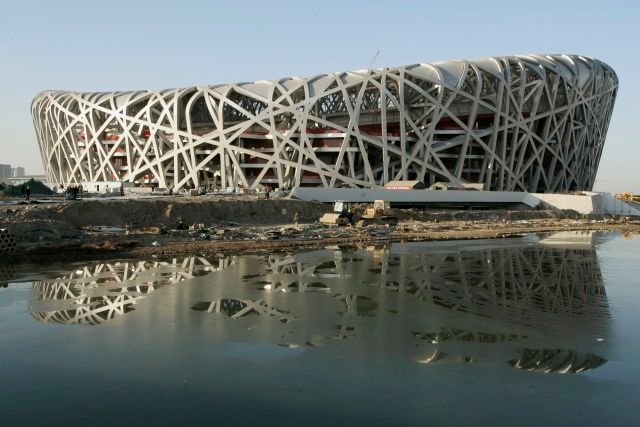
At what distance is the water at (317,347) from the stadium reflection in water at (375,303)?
0.06 metres

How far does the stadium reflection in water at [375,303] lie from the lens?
368 inches

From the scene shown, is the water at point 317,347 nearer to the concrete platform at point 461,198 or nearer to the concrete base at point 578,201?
the concrete platform at point 461,198

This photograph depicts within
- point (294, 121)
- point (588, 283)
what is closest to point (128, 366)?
point (588, 283)

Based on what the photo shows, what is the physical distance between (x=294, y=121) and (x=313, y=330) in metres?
44.8

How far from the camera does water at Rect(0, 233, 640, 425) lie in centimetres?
663

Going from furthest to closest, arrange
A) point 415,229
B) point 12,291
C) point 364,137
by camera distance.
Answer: point 364,137 → point 415,229 → point 12,291

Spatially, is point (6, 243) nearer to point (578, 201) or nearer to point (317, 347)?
point (317, 347)

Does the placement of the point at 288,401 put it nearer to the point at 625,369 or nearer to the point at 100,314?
the point at 625,369

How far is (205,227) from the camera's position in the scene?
29641 millimetres

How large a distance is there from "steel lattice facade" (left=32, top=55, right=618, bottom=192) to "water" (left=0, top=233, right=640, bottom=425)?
33.8m

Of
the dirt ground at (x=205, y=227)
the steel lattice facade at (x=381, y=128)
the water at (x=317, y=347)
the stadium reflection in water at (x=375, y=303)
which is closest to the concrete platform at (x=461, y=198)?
the dirt ground at (x=205, y=227)

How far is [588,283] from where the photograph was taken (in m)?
15.9

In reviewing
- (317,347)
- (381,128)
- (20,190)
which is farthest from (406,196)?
(317,347)

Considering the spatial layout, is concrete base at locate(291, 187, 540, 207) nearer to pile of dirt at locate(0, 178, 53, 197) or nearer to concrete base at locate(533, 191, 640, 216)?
concrete base at locate(533, 191, 640, 216)
